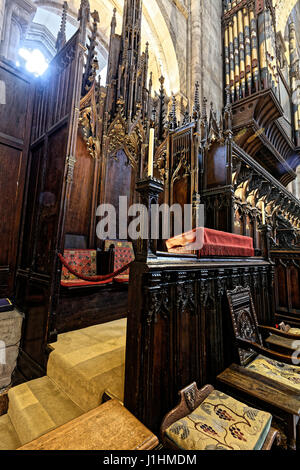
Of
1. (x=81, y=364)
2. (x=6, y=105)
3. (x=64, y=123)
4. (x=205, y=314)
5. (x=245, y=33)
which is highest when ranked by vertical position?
(x=245, y=33)

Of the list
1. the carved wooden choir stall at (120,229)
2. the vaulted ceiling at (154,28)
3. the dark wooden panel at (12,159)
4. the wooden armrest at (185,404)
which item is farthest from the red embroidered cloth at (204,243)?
the vaulted ceiling at (154,28)

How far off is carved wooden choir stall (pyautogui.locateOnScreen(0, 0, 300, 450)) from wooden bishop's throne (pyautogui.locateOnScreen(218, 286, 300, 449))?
113mm

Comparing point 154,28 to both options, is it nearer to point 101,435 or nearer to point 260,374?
point 260,374

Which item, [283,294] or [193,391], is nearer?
[193,391]

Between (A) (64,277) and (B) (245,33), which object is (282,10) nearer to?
(B) (245,33)

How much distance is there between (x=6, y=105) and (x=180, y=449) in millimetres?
4414

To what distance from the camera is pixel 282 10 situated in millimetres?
9188

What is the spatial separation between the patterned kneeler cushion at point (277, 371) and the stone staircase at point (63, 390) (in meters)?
1.06

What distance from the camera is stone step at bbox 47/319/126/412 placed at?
1467 millimetres

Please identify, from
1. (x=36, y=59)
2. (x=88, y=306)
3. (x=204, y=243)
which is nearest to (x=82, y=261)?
(x=88, y=306)

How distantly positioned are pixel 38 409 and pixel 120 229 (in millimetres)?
3020

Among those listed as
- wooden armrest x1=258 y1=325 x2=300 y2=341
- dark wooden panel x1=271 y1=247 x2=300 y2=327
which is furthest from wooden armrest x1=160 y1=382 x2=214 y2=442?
dark wooden panel x1=271 y1=247 x2=300 y2=327

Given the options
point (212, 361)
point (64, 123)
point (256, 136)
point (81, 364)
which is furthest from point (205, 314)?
point (256, 136)

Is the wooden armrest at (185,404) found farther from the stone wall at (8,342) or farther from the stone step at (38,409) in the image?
the stone wall at (8,342)
